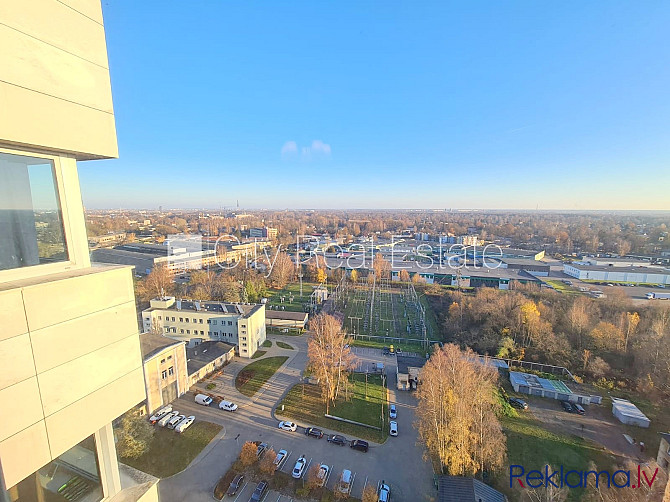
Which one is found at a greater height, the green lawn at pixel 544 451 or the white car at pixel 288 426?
the white car at pixel 288 426

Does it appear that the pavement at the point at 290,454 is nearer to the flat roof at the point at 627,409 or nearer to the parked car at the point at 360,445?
the parked car at the point at 360,445

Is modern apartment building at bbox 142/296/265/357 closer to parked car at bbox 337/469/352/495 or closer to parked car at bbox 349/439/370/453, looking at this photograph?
parked car at bbox 349/439/370/453

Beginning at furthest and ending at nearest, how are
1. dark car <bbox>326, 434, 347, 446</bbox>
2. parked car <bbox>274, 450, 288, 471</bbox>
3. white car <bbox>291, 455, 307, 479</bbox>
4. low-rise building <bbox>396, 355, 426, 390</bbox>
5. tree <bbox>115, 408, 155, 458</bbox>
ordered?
low-rise building <bbox>396, 355, 426, 390</bbox> < dark car <bbox>326, 434, 347, 446</bbox> < parked car <bbox>274, 450, 288, 471</bbox> < tree <bbox>115, 408, 155, 458</bbox> < white car <bbox>291, 455, 307, 479</bbox>

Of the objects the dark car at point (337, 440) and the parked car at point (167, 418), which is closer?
the dark car at point (337, 440)

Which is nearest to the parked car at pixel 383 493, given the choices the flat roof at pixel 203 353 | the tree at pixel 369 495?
the tree at pixel 369 495

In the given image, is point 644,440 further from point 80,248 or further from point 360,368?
point 80,248

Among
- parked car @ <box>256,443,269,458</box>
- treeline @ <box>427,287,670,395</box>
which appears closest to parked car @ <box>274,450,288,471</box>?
parked car @ <box>256,443,269,458</box>

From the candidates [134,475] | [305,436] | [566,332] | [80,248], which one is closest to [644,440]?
[566,332]
